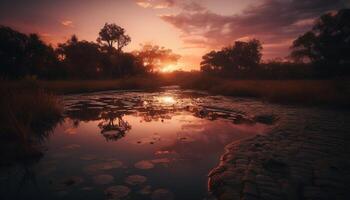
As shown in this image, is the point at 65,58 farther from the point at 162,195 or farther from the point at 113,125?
the point at 162,195

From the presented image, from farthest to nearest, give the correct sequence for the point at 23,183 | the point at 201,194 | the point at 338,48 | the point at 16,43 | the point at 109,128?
the point at 338,48 → the point at 16,43 → the point at 109,128 → the point at 23,183 → the point at 201,194

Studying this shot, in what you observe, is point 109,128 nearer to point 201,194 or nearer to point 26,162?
point 26,162

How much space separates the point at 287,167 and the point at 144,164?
302 cm

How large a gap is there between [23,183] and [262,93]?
15661 millimetres

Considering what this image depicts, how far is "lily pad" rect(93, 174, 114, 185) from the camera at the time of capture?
3504mm

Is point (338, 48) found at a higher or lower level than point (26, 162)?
higher

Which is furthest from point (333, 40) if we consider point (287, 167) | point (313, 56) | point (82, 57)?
point (82, 57)

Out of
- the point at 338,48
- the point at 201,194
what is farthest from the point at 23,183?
the point at 338,48

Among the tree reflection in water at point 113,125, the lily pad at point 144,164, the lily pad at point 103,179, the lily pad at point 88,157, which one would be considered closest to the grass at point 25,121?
the lily pad at point 88,157

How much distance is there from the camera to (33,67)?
30844 millimetres

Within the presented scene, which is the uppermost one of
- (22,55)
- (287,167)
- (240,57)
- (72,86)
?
(240,57)

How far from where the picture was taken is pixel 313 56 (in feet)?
119

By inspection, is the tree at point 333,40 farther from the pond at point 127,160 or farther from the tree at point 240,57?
the pond at point 127,160

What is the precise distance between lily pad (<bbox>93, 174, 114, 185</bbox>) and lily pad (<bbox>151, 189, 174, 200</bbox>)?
970 mm
